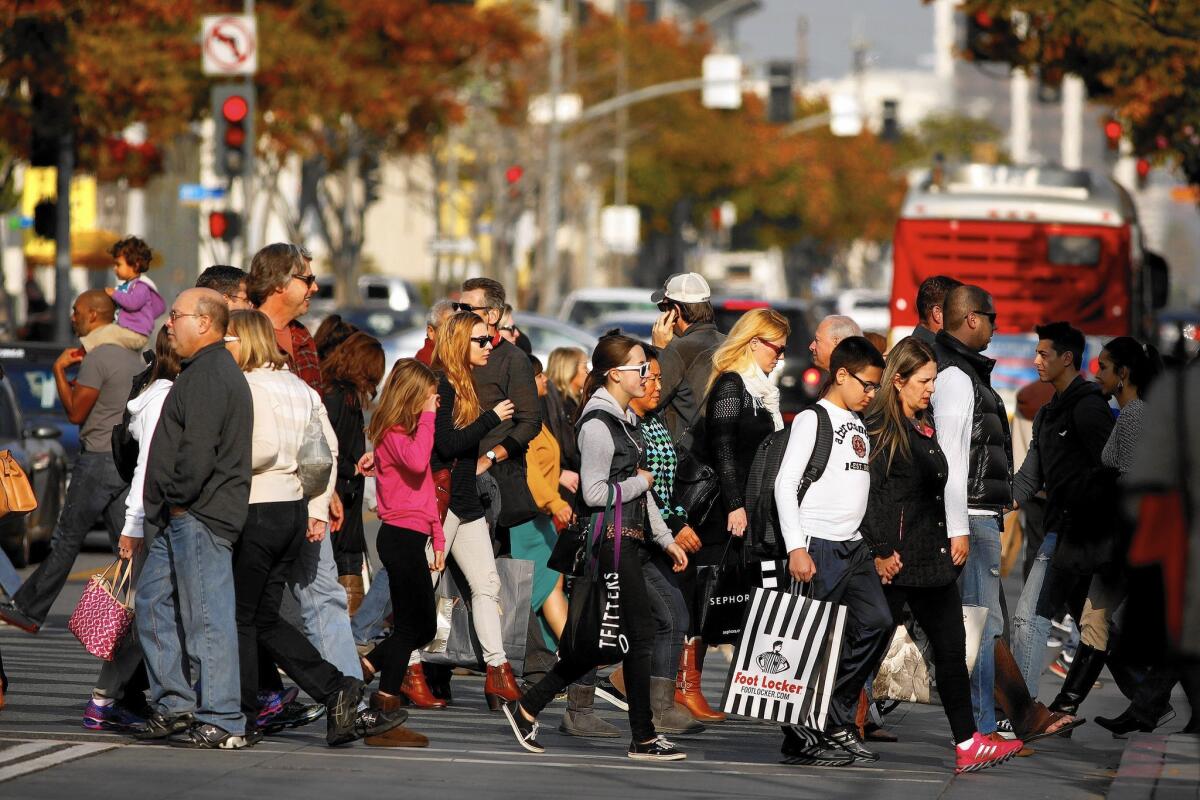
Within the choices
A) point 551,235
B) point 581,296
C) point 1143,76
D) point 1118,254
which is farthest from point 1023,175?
point 551,235

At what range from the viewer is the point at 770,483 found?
364 inches

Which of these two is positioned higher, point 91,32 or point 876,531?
point 91,32

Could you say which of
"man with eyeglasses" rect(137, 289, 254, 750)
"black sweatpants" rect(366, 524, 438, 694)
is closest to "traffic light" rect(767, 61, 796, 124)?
"black sweatpants" rect(366, 524, 438, 694)

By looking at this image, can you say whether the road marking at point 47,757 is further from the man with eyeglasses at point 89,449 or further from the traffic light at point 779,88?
the traffic light at point 779,88

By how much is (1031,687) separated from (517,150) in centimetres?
5006

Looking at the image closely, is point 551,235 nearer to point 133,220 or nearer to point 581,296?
point 133,220

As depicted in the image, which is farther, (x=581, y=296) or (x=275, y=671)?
(x=581, y=296)

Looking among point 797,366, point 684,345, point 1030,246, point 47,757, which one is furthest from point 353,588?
point 797,366

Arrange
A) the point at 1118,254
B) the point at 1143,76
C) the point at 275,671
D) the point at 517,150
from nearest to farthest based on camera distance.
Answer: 1. the point at 275,671
2. the point at 1143,76
3. the point at 1118,254
4. the point at 517,150

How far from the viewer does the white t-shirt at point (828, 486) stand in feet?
29.1

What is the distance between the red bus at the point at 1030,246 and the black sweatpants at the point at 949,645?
15.6 metres

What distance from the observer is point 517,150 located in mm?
59469

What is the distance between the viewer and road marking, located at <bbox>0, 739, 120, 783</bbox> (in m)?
8.18

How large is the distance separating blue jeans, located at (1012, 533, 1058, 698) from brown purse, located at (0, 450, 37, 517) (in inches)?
168
